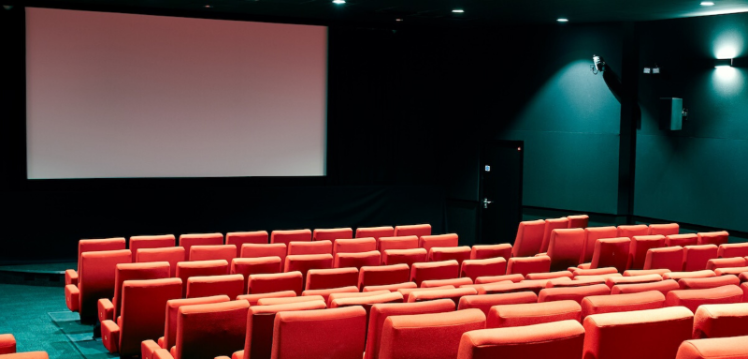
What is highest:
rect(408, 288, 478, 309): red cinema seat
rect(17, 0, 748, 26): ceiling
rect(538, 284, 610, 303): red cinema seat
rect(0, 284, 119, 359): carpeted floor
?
rect(17, 0, 748, 26): ceiling

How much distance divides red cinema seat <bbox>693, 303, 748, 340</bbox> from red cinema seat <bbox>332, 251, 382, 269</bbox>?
11.3 ft

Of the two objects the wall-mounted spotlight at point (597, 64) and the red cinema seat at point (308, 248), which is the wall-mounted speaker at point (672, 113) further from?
the red cinema seat at point (308, 248)

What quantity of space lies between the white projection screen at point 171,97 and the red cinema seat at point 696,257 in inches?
262

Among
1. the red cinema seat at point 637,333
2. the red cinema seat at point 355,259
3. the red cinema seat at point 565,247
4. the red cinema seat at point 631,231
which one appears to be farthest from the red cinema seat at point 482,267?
the red cinema seat at point 637,333

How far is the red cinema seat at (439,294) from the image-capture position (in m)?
4.37

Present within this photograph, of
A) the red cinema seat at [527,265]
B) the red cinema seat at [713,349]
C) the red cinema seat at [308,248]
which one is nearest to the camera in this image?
the red cinema seat at [713,349]

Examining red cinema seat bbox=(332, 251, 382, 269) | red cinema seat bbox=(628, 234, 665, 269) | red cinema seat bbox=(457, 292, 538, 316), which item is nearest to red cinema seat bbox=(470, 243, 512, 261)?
red cinema seat bbox=(332, 251, 382, 269)

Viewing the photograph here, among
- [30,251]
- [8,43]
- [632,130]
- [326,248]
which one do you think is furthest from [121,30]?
[632,130]

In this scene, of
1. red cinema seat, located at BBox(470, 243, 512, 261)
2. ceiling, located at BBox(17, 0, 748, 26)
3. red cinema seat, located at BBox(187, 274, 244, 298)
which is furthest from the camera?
ceiling, located at BBox(17, 0, 748, 26)

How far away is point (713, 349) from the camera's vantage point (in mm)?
2660

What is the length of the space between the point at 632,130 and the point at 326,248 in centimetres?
564

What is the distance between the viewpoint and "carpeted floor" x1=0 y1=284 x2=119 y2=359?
20.1ft

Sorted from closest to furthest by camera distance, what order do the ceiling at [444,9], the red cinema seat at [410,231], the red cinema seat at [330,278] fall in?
the red cinema seat at [330,278]
the red cinema seat at [410,231]
the ceiling at [444,9]

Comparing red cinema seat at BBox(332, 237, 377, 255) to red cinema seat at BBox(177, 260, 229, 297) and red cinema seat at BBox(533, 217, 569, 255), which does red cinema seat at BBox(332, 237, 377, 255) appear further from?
red cinema seat at BBox(533, 217, 569, 255)
